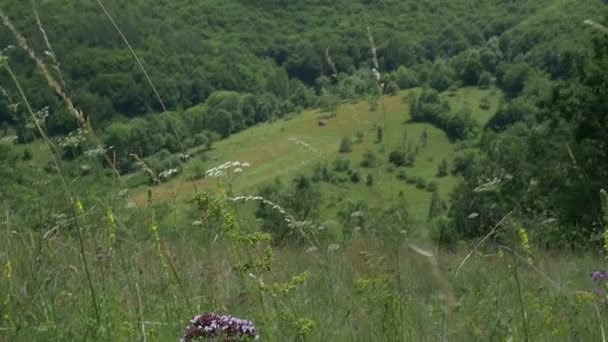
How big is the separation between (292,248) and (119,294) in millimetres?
2926

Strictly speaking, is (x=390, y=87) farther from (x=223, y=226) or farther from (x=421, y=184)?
(x=421, y=184)

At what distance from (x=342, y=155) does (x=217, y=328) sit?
51.1ft

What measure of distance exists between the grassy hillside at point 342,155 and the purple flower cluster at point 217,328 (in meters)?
0.51

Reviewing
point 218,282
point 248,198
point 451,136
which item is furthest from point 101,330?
point 451,136

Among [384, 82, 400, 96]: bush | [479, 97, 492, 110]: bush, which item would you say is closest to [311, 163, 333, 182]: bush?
[384, 82, 400, 96]: bush

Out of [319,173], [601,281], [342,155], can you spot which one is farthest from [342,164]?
[601,281]

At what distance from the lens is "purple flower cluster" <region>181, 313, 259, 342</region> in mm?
1668

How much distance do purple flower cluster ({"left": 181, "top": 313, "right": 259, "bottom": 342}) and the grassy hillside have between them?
51cm

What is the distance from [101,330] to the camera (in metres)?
2.16

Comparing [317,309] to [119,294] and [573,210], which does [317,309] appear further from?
[573,210]

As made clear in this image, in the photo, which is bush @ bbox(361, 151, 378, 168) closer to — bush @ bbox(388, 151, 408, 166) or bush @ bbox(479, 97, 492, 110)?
bush @ bbox(388, 151, 408, 166)

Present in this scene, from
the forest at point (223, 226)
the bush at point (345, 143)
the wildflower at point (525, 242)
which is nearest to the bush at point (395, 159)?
the forest at point (223, 226)

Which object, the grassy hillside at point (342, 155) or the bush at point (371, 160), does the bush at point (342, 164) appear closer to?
the grassy hillside at point (342, 155)

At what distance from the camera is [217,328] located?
65.7 inches
